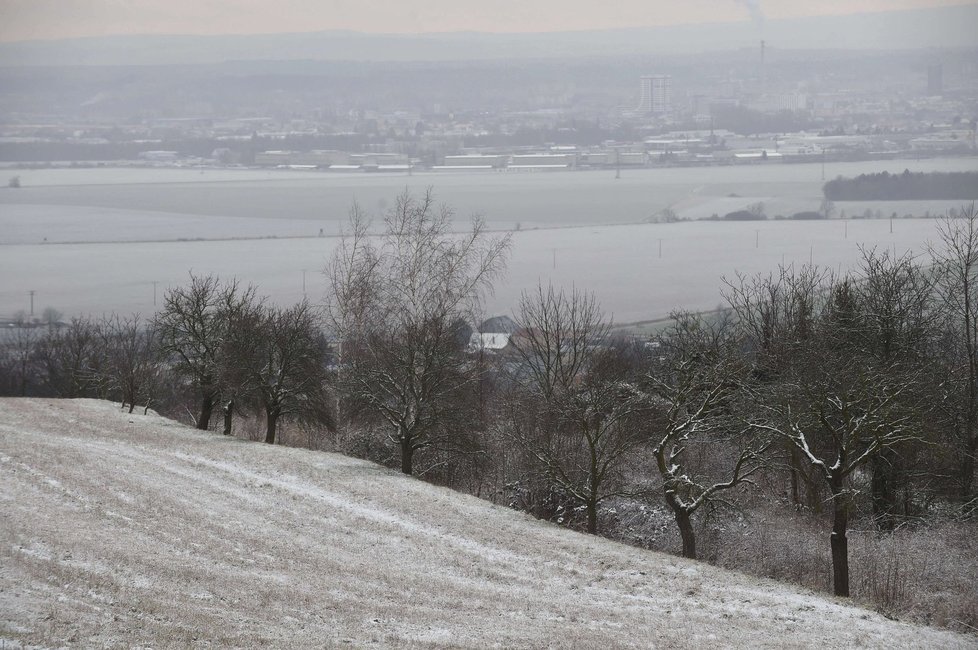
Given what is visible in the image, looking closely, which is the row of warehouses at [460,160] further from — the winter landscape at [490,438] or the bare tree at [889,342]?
the bare tree at [889,342]

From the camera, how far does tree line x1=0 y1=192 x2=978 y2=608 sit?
60.6ft

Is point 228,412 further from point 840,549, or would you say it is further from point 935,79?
point 935,79

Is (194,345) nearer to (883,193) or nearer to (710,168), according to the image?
(883,193)

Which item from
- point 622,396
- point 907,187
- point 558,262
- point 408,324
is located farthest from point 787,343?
point 907,187

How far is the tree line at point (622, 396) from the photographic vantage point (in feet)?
60.6

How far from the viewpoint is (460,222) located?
229ft

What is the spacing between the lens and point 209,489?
19156 mm

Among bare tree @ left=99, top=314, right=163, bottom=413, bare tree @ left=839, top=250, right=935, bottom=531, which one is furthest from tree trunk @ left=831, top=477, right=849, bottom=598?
bare tree @ left=99, top=314, right=163, bottom=413

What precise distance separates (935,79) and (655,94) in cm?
3448

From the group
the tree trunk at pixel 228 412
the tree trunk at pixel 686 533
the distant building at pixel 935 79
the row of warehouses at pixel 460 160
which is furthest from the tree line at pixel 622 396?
the distant building at pixel 935 79

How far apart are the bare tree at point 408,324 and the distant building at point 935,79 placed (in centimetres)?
9095

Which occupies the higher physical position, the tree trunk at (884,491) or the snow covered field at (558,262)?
the snow covered field at (558,262)

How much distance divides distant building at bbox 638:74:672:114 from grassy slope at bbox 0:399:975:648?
362 ft

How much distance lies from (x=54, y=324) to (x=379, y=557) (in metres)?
42.2
